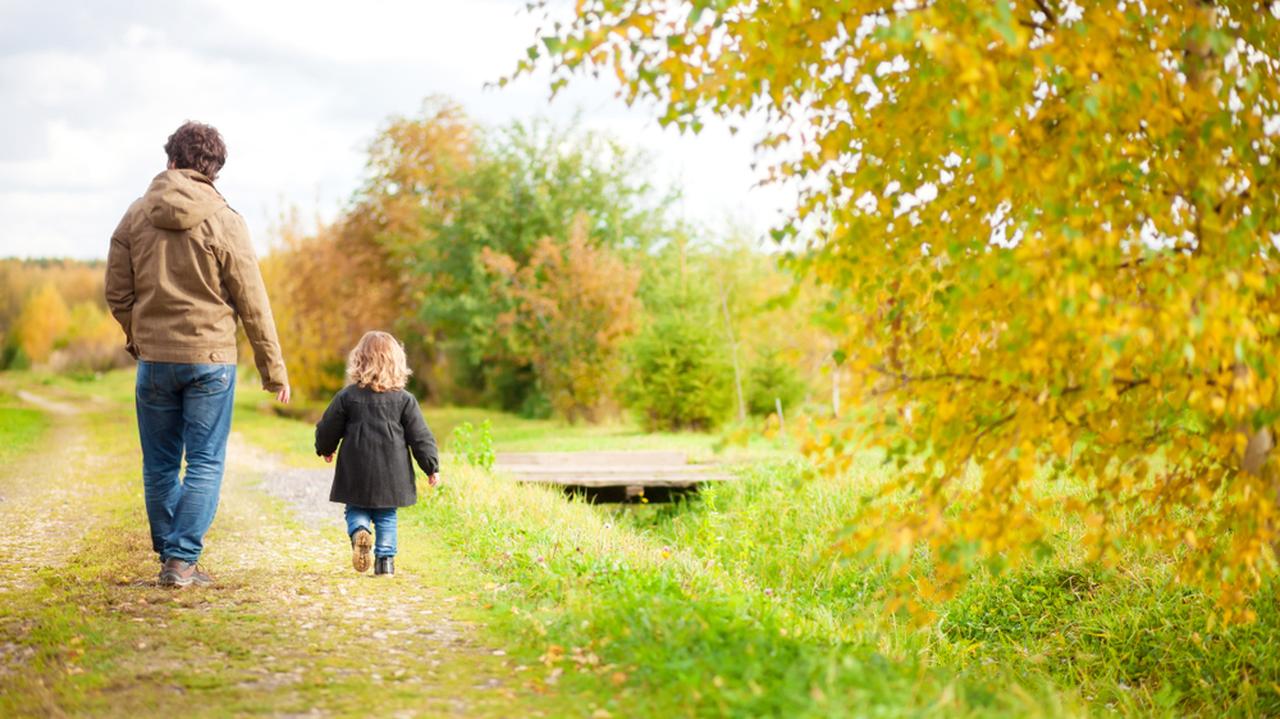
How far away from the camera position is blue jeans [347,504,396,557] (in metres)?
5.77

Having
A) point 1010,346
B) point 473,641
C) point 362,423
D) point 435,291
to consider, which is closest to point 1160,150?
Answer: point 1010,346

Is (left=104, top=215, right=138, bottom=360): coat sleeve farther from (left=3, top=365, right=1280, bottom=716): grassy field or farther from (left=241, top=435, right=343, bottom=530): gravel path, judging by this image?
(left=241, top=435, right=343, bottom=530): gravel path

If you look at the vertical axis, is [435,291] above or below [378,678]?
above

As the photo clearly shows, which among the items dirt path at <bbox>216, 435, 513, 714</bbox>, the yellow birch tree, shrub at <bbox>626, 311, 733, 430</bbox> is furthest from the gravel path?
shrub at <bbox>626, 311, 733, 430</bbox>

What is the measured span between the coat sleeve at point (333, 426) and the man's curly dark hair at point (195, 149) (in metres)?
1.42

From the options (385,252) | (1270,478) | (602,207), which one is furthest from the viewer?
(385,252)

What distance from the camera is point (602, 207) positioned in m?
26.3

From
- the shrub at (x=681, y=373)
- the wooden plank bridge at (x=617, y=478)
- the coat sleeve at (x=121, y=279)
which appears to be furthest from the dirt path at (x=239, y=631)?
the shrub at (x=681, y=373)

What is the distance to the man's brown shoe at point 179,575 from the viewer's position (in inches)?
203

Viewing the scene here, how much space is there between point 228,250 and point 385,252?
90.6 feet

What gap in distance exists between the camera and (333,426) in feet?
19.1

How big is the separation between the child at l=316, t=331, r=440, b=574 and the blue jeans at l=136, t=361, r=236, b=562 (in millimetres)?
665

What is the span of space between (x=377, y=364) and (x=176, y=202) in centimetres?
138

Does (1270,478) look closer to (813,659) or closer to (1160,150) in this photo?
(1160,150)
